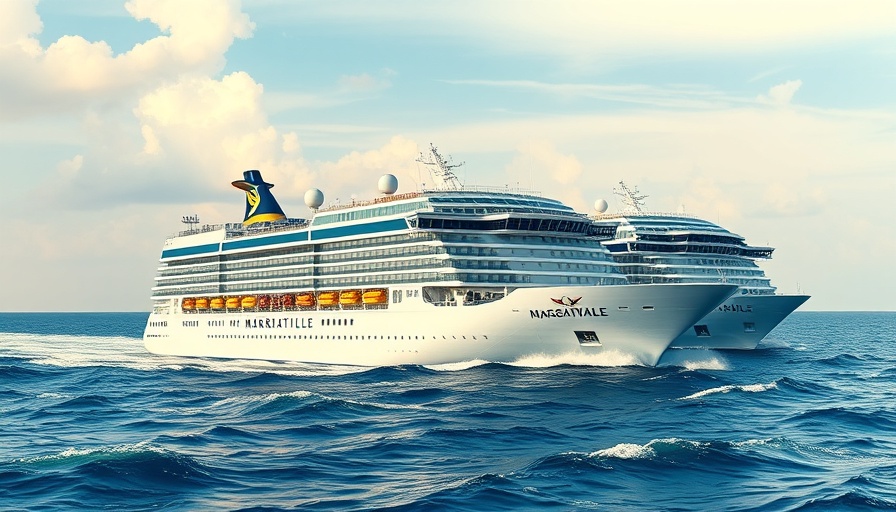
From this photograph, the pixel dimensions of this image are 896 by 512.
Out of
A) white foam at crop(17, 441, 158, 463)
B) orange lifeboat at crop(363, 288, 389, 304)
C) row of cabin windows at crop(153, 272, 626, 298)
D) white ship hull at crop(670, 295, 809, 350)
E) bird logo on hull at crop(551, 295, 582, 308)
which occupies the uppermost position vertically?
row of cabin windows at crop(153, 272, 626, 298)

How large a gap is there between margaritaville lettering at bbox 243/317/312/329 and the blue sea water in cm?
861

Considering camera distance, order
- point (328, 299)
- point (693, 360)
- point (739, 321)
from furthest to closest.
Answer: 1. point (739, 321)
2. point (328, 299)
3. point (693, 360)

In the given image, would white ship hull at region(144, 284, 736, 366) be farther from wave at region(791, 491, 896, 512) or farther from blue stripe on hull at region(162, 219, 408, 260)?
wave at region(791, 491, 896, 512)

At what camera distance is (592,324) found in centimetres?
5309

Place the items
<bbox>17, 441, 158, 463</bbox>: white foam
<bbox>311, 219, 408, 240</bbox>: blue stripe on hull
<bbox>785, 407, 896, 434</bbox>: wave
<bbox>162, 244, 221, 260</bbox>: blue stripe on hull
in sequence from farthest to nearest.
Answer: <bbox>162, 244, 221, 260</bbox>: blue stripe on hull < <bbox>311, 219, 408, 240</bbox>: blue stripe on hull < <bbox>785, 407, 896, 434</bbox>: wave < <bbox>17, 441, 158, 463</bbox>: white foam

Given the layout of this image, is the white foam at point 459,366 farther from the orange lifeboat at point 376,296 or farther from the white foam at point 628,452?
the white foam at point 628,452

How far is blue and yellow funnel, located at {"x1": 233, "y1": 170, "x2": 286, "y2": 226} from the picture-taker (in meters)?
89.4

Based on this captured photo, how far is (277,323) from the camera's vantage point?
71500 mm

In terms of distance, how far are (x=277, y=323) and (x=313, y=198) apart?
18.9m

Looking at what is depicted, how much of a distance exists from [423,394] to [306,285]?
26010 mm

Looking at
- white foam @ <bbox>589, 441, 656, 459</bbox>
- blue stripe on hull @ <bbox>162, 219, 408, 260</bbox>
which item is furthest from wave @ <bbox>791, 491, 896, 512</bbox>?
blue stripe on hull @ <bbox>162, 219, 408, 260</bbox>

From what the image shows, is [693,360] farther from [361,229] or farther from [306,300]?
[306,300]

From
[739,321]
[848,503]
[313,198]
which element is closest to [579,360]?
[848,503]

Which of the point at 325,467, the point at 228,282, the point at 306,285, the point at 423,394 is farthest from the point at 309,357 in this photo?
the point at 325,467
